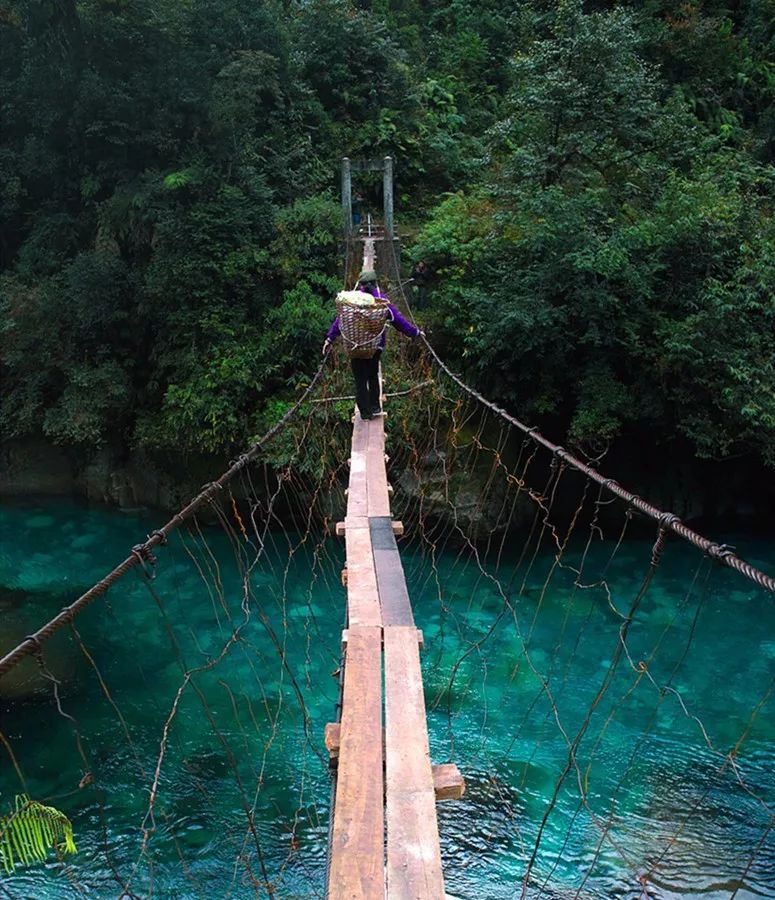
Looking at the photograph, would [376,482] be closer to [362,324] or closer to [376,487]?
[376,487]

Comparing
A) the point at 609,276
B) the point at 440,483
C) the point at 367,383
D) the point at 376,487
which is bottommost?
the point at 440,483

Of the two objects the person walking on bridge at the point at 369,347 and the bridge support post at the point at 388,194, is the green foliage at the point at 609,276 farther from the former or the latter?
the person walking on bridge at the point at 369,347

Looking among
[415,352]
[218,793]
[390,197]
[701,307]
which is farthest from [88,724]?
[390,197]

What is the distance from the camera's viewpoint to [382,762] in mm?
1538

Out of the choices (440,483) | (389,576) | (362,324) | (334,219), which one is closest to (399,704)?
(389,576)

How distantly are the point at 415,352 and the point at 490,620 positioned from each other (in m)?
2.73

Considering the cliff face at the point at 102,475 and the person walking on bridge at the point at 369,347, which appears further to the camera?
the cliff face at the point at 102,475

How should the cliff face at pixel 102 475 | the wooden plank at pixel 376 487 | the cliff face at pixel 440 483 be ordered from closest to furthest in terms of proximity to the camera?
the wooden plank at pixel 376 487, the cliff face at pixel 440 483, the cliff face at pixel 102 475

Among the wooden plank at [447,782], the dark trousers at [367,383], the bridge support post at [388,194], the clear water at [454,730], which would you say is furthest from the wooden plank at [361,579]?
the bridge support post at [388,194]

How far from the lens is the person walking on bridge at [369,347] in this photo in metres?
3.83

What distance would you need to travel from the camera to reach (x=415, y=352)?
730 centimetres

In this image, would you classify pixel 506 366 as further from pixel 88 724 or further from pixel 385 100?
pixel 385 100

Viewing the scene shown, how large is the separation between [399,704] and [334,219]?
288 inches

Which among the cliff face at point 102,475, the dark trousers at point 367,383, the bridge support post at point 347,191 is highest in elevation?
the bridge support post at point 347,191
